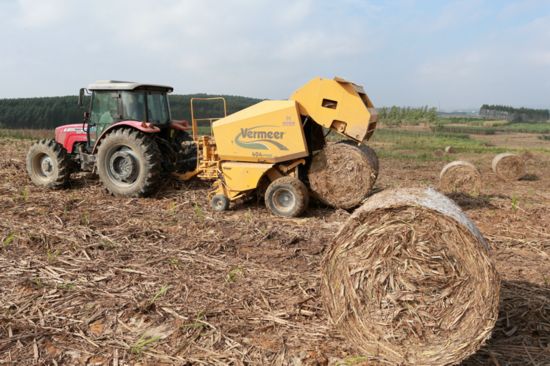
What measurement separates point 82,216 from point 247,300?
3.74 metres

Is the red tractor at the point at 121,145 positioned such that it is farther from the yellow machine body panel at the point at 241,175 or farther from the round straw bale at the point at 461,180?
the round straw bale at the point at 461,180

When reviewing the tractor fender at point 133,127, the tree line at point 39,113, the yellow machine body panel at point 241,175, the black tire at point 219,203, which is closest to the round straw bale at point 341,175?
the yellow machine body panel at point 241,175

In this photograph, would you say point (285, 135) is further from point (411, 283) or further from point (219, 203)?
point (411, 283)

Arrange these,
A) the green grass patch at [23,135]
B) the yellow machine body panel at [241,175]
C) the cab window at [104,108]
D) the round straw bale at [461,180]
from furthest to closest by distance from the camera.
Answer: the green grass patch at [23,135]
the round straw bale at [461,180]
the cab window at [104,108]
the yellow machine body panel at [241,175]

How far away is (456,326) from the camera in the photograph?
276 cm

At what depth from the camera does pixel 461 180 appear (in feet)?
30.7

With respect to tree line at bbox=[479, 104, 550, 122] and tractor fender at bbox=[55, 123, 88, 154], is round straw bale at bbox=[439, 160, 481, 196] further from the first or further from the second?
tree line at bbox=[479, 104, 550, 122]

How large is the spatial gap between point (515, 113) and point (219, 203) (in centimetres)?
8348

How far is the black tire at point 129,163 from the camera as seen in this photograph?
7.59m

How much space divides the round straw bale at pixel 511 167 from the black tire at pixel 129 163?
974 centimetres

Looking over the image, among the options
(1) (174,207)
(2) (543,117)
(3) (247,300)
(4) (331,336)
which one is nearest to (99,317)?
(3) (247,300)

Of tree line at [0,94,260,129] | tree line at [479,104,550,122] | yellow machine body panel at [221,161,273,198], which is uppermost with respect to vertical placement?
tree line at [479,104,550,122]

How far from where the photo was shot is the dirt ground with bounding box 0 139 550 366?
312cm

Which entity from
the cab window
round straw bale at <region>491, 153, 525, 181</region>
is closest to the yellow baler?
the cab window
